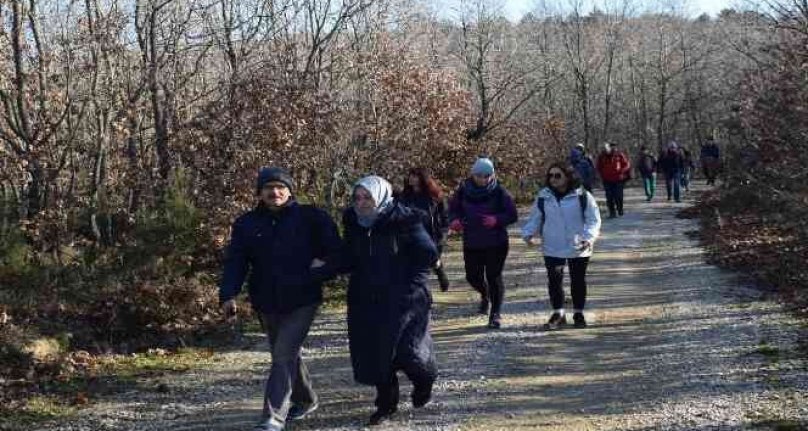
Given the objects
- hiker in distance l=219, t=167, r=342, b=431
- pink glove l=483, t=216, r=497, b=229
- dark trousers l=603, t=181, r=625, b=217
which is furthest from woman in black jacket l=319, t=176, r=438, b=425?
dark trousers l=603, t=181, r=625, b=217

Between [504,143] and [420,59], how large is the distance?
572cm

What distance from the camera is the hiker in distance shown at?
5.70 meters

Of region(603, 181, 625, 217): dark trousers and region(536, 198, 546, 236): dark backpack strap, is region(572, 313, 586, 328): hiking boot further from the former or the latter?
region(603, 181, 625, 217): dark trousers

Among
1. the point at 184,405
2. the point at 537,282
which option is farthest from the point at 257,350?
the point at 537,282

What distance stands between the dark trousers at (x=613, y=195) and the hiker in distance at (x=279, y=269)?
579 inches

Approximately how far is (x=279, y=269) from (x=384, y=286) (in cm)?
71

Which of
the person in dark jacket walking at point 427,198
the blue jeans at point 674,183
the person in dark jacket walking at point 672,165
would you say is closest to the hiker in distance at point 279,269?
the person in dark jacket walking at point 427,198

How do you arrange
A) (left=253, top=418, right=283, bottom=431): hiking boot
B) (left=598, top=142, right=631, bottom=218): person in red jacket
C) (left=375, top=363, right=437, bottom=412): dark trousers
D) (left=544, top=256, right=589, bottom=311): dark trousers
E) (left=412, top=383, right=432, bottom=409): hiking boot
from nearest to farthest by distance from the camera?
(left=253, top=418, right=283, bottom=431): hiking boot
(left=375, top=363, right=437, bottom=412): dark trousers
(left=412, top=383, right=432, bottom=409): hiking boot
(left=544, top=256, right=589, bottom=311): dark trousers
(left=598, top=142, right=631, bottom=218): person in red jacket

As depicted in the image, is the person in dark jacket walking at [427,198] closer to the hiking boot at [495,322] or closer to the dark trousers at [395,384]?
the hiking boot at [495,322]

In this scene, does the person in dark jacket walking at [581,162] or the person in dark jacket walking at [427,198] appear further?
the person in dark jacket walking at [581,162]

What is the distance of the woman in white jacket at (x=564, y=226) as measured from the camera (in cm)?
852

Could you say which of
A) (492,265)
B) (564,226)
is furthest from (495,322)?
(564,226)

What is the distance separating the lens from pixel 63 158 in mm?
11180

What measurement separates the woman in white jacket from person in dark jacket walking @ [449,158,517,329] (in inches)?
12.1
